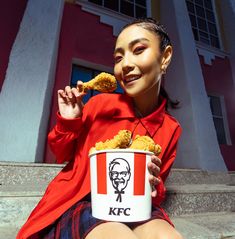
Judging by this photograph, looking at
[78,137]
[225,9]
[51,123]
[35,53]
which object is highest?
[225,9]

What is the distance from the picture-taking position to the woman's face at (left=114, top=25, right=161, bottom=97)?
40.1 inches

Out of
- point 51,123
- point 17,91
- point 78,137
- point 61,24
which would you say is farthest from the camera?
point 61,24

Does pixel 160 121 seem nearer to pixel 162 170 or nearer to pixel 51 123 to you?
pixel 162 170

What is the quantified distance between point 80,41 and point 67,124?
10.8ft

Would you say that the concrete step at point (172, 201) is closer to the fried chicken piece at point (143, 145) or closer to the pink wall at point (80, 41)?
the fried chicken piece at point (143, 145)

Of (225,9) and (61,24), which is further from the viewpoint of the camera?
(225,9)

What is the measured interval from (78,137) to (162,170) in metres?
0.41

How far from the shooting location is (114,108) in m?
1.11

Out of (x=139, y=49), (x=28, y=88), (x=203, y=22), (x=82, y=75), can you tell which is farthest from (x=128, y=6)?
(x=139, y=49)

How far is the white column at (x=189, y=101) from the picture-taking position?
363cm

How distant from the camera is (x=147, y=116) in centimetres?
110

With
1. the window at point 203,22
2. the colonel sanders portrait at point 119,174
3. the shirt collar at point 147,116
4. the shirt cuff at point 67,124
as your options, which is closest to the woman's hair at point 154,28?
the shirt collar at point 147,116

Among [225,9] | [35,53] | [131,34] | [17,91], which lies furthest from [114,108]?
[225,9]

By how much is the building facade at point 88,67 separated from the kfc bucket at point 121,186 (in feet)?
6.75
